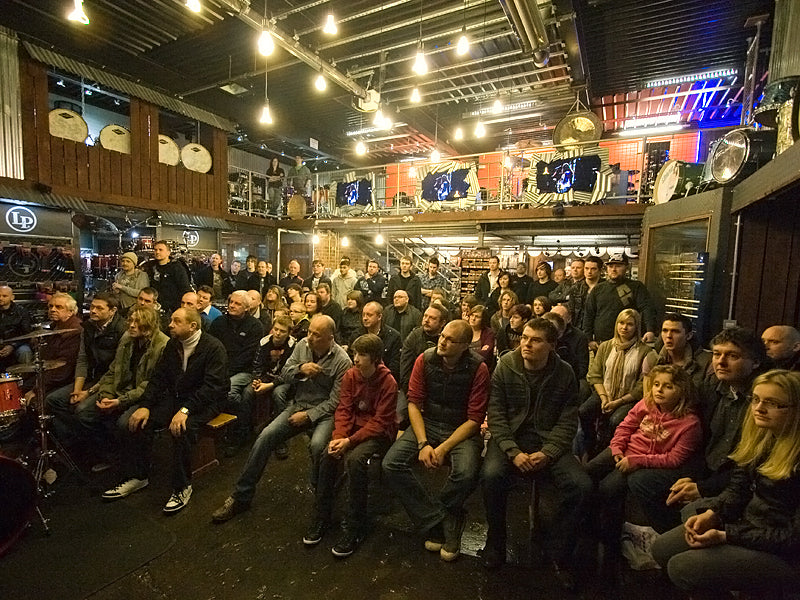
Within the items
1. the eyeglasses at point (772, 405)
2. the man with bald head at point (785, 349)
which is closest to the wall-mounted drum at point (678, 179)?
the man with bald head at point (785, 349)

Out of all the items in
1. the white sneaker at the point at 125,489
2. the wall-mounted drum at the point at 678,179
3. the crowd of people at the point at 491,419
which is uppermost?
the wall-mounted drum at the point at 678,179

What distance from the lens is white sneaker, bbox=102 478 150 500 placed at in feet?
10.9

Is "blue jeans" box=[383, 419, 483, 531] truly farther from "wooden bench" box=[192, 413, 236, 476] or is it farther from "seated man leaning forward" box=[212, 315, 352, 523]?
"wooden bench" box=[192, 413, 236, 476]

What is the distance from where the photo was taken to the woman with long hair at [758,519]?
1847 mm

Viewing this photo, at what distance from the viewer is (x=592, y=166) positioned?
7719 millimetres

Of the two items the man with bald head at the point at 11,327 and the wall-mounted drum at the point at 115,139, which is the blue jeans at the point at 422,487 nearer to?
the man with bald head at the point at 11,327

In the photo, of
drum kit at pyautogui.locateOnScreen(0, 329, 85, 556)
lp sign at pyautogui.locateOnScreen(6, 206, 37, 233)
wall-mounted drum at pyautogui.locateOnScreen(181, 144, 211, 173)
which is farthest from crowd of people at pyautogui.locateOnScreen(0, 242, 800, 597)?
wall-mounted drum at pyautogui.locateOnScreen(181, 144, 211, 173)

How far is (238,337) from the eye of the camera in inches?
183

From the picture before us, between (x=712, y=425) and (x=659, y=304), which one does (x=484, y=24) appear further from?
(x=712, y=425)

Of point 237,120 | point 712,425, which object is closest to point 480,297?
point 712,425

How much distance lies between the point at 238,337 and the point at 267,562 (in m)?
2.64

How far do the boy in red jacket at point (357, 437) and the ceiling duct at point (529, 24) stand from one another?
16.3ft

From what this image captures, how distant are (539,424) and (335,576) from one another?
5.92 feet

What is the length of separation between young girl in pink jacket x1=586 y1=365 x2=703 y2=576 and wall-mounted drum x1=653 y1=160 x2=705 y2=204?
3.74m
